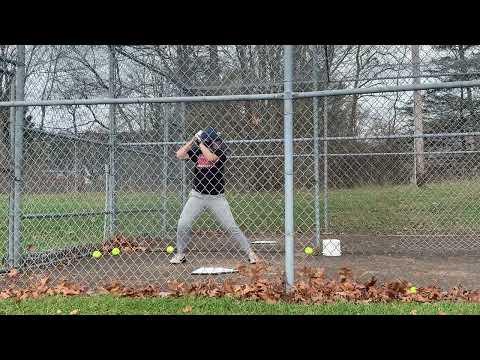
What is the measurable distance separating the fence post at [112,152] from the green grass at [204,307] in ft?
12.5

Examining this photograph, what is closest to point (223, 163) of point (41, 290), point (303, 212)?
point (41, 290)

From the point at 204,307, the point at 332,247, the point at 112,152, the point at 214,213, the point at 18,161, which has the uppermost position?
the point at 112,152

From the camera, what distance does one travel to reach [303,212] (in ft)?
31.8

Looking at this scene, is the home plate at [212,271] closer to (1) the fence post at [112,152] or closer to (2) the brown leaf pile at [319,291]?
(2) the brown leaf pile at [319,291]

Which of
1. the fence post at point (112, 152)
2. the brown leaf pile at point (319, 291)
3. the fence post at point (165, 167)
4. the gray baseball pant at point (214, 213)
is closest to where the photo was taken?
the brown leaf pile at point (319, 291)

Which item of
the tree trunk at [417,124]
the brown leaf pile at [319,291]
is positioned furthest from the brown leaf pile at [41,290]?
the tree trunk at [417,124]

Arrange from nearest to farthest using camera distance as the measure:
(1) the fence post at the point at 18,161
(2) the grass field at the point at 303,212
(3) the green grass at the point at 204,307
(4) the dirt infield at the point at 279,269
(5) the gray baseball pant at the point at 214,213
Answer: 1. (3) the green grass at the point at 204,307
2. (4) the dirt infield at the point at 279,269
3. (1) the fence post at the point at 18,161
4. (5) the gray baseball pant at the point at 214,213
5. (2) the grass field at the point at 303,212

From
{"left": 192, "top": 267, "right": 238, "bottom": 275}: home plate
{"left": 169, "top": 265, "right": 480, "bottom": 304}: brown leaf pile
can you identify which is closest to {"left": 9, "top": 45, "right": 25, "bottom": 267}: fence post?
{"left": 192, "top": 267, "right": 238, "bottom": 275}: home plate

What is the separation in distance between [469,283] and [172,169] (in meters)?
5.64

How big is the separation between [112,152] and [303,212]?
142 inches

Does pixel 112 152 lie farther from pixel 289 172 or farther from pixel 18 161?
pixel 289 172

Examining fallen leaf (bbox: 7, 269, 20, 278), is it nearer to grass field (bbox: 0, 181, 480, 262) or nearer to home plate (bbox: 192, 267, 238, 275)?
grass field (bbox: 0, 181, 480, 262)

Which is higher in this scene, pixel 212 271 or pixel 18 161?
pixel 18 161

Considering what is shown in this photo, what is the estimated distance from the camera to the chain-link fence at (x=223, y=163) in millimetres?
6688
